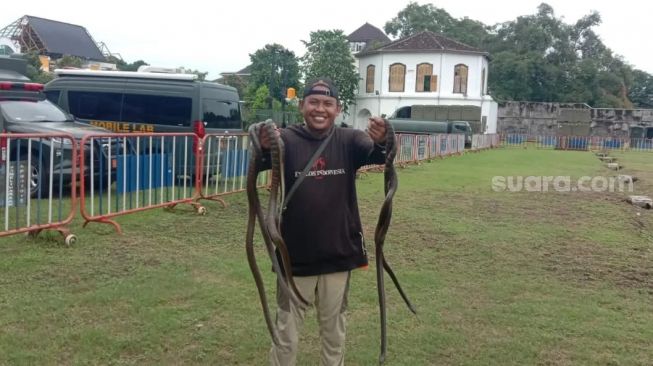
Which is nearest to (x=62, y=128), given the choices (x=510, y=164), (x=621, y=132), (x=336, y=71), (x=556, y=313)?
(x=556, y=313)

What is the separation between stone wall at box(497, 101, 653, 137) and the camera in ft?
147

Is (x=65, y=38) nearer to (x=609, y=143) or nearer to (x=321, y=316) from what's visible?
(x=609, y=143)

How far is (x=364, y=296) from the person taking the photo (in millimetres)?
4699

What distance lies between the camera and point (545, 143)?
38375 millimetres

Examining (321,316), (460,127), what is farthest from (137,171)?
(460,127)

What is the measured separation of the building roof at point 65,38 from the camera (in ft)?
A: 177

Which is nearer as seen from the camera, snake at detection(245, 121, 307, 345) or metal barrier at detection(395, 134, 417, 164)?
snake at detection(245, 121, 307, 345)

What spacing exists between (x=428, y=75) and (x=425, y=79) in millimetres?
349

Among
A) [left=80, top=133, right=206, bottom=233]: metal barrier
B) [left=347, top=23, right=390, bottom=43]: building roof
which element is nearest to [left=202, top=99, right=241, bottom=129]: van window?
[left=80, top=133, right=206, bottom=233]: metal barrier

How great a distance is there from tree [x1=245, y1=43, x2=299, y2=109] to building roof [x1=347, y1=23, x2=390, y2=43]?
22364mm

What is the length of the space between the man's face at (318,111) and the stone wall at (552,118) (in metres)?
44.5

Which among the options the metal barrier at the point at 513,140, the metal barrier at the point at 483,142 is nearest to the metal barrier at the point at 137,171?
the metal barrier at the point at 483,142

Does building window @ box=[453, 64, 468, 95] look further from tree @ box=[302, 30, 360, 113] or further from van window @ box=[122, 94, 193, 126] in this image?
van window @ box=[122, 94, 193, 126]

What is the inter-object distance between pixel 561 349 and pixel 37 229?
492cm
